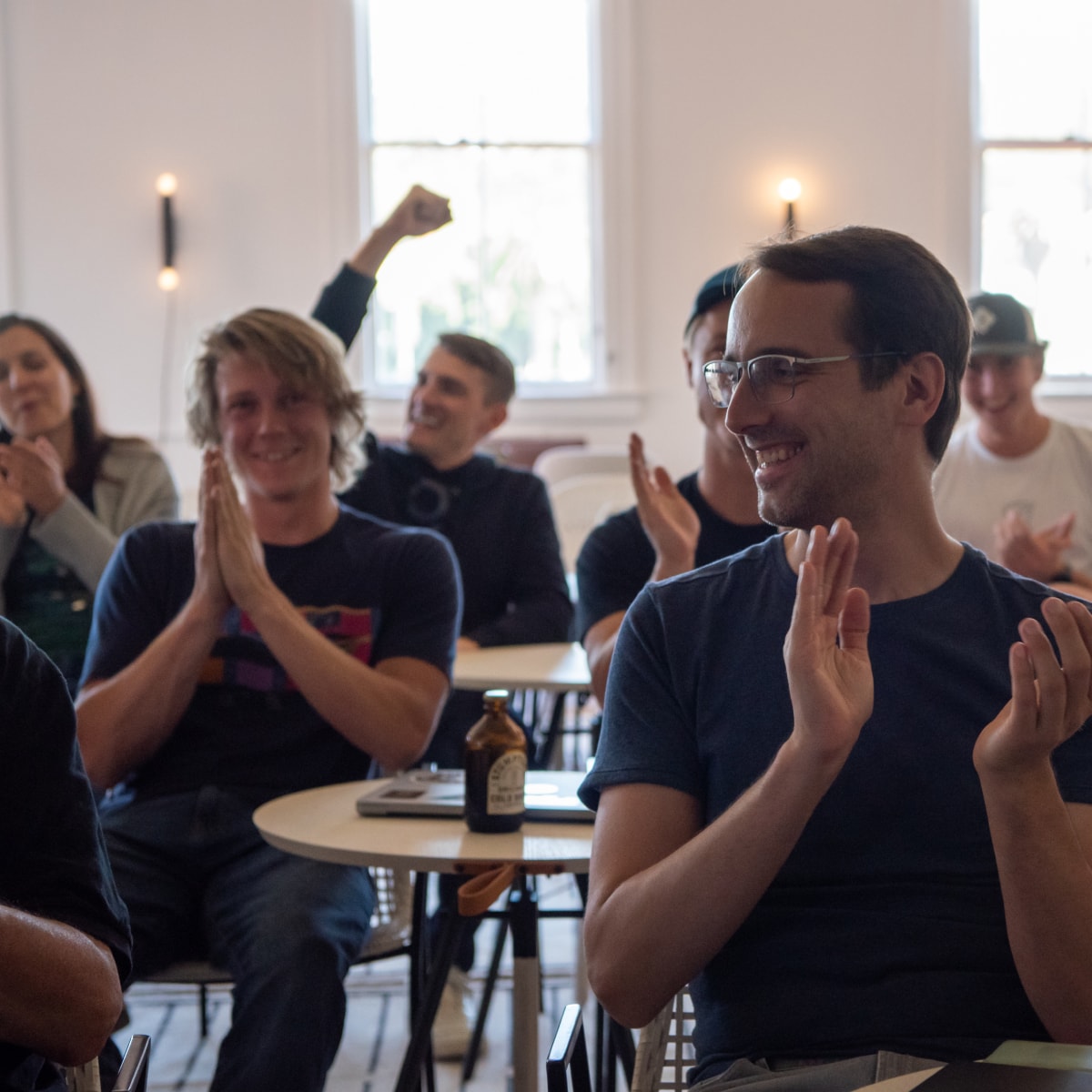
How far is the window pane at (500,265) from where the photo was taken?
6.88 meters

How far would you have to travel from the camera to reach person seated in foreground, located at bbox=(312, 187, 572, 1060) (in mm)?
3246

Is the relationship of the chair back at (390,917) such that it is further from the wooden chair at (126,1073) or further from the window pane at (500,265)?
the window pane at (500,265)

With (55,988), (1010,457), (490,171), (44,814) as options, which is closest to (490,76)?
(490,171)

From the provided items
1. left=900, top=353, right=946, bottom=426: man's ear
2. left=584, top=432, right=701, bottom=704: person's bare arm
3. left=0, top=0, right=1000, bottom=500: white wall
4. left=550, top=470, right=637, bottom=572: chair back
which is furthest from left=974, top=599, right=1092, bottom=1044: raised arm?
left=0, top=0, right=1000, bottom=500: white wall

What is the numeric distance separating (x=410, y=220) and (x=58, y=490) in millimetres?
1193

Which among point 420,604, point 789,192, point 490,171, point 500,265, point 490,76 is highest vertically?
point 490,76

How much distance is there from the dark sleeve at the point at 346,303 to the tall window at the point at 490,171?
3.50m

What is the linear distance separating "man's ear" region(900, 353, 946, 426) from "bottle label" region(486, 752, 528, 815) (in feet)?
2.19

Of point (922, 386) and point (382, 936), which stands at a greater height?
point (922, 386)

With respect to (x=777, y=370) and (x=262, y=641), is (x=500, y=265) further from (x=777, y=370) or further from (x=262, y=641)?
(x=777, y=370)

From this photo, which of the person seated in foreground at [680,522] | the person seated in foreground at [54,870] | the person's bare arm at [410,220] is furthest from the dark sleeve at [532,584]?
the person seated in foreground at [54,870]

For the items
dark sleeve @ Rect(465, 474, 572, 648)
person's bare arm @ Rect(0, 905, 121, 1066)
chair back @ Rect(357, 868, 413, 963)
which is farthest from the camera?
dark sleeve @ Rect(465, 474, 572, 648)

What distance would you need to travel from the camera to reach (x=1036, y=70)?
22.8 feet

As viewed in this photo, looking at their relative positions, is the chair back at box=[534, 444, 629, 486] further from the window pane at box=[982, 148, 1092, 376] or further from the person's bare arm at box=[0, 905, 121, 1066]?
the person's bare arm at box=[0, 905, 121, 1066]
